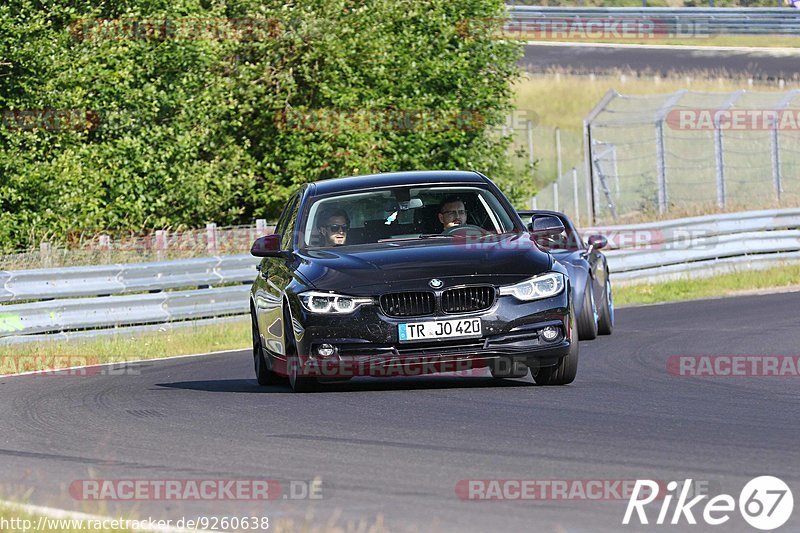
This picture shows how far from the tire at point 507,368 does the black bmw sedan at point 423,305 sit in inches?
0.4

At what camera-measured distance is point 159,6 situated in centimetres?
2914

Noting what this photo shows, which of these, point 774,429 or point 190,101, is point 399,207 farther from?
point 190,101

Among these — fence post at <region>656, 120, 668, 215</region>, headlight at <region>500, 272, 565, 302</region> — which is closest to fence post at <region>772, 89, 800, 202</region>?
fence post at <region>656, 120, 668, 215</region>

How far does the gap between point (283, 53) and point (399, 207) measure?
20954mm

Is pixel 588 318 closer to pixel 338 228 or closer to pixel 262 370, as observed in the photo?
pixel 262 370

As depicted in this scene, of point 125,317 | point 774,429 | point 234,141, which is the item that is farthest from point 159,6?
point 774,429

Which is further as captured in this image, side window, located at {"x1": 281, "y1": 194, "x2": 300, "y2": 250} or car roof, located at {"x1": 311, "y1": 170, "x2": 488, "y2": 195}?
side window, located at {"x1": 281, "y1": 194, "x2": 300, "y2": 250}

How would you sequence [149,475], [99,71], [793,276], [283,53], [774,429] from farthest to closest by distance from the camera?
[283,53] < [99,71] < [793,276] < [774,429] < [149,475]

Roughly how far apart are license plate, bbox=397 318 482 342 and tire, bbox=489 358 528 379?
1.04 feet

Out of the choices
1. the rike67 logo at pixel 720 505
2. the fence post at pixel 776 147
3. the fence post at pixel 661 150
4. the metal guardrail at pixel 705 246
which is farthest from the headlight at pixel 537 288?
the fence post at pixel 776 147

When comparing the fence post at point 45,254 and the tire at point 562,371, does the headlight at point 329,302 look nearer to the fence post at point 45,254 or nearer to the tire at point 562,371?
the tire at point 562,371

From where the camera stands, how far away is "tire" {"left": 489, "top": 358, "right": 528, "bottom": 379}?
10.7 meters

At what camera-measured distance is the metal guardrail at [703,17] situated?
56.0m

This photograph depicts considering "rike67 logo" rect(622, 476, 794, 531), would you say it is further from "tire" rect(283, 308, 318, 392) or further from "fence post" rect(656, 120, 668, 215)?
"fence post" rect(656, 120, 668, 215)
